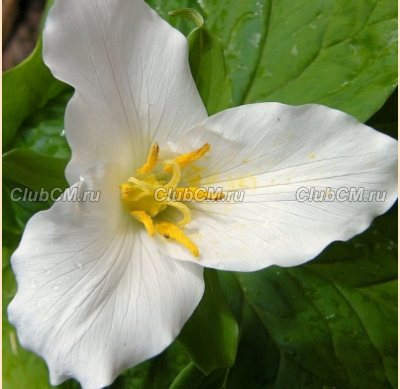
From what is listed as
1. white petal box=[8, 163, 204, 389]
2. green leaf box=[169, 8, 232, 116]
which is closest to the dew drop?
white petal box=[8, 163, 204, 389]

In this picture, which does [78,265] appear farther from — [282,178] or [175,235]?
[282,178]

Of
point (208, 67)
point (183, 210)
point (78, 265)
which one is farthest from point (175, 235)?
point (208, 67)

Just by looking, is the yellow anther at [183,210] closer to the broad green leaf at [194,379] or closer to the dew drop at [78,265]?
the dew drop at [78,265]

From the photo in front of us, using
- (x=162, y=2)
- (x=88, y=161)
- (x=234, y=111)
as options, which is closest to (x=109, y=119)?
(x=88, y=161)

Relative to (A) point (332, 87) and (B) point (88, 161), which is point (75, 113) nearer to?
(B) point (88, 161)

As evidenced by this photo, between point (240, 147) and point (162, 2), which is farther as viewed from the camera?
point (162, 2)

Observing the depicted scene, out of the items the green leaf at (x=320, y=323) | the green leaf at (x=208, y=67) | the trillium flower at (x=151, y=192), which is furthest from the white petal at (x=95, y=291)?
the green leaf at (x=320, y=323)
